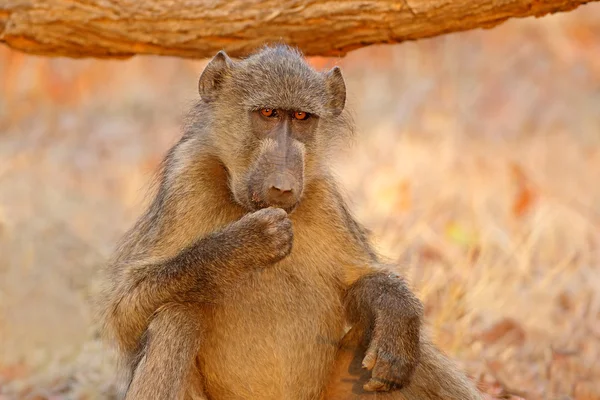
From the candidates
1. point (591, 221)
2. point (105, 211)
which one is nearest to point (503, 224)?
point (591, 221)

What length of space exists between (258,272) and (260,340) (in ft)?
0.92

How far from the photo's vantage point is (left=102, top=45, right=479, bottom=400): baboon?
3.71 metres

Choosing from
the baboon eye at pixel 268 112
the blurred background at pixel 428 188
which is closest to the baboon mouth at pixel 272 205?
the baboon eye at pixel 268 112

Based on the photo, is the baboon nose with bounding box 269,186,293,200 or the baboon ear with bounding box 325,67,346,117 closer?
the baboon nose with bounding box 269,186,293,200

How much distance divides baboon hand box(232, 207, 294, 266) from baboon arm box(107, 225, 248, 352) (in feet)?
0.21

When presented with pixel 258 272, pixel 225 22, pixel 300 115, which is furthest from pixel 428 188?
pixel 258 272

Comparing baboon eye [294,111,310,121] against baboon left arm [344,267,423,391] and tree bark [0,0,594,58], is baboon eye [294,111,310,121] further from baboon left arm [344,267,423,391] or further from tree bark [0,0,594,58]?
baboon left arm [344,267,423,391]

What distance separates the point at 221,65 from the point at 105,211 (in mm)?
4619

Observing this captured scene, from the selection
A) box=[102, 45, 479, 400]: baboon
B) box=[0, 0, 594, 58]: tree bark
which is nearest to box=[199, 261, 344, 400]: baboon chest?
box=[102, 45, 479, 400]: baboon

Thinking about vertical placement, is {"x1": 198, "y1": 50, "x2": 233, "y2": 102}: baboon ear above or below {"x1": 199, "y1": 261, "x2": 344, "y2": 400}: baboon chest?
above

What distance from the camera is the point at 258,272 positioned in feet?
12.9

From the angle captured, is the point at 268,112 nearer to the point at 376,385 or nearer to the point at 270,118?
the point at 270,118

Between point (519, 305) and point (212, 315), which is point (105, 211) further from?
point (212, 315)

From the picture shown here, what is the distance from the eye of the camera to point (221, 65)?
13.4ft
